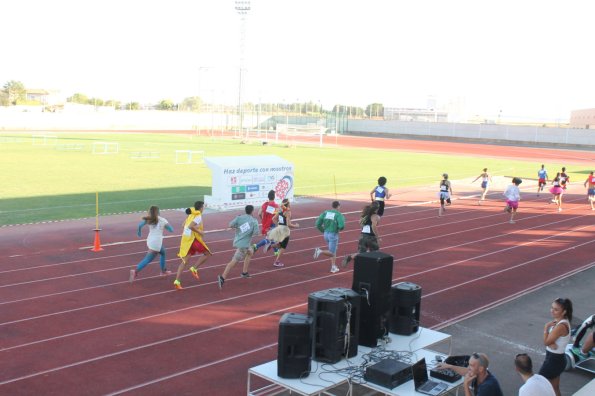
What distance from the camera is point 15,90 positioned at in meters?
143

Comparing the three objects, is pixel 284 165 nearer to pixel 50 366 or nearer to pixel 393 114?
pixel 50 366

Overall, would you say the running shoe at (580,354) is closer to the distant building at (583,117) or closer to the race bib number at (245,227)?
the race bib number at (245,227)

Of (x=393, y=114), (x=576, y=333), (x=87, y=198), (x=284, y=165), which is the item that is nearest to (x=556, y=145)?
(x=393, y=114)

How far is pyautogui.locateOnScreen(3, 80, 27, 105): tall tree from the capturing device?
131863mm

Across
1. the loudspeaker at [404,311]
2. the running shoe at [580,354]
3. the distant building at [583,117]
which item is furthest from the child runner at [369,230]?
the distant building at [583,117]

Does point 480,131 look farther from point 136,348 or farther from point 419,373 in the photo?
point 419,373

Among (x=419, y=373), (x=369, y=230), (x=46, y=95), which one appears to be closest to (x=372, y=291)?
(x=419, y=373)

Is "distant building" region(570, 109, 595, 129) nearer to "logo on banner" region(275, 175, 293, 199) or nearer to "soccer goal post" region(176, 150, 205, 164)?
"soccer goal post" region(176, 150, 205, 164)

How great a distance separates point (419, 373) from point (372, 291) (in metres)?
1.31

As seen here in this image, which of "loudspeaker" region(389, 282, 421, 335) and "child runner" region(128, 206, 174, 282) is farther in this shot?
"child runner" region(128, 206, 174, 282)

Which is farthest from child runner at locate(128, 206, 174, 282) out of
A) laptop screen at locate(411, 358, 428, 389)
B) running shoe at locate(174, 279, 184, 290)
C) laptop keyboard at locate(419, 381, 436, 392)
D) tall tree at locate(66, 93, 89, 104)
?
tall tree at locate(66, 93, 89, 104)

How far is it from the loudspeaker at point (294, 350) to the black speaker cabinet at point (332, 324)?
369 millimetres

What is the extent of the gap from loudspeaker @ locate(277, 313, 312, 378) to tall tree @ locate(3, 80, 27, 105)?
134272 mm

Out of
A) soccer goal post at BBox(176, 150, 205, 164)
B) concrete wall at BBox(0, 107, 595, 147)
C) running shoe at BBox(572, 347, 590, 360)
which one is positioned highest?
concrete wall at BBox(0, 107, 595, 147)
